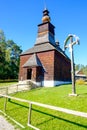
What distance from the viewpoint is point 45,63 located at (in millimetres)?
26359

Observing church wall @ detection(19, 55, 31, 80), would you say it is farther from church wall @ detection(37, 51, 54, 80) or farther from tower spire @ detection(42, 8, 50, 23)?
tower spire @ detection(42, 8, 50, 23)

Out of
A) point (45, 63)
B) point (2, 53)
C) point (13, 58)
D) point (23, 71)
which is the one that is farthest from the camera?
point (13, 58)

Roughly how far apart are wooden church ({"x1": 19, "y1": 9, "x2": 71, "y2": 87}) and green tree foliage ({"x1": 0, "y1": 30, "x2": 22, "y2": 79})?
788 inches

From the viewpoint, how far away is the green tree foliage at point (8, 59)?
160ft

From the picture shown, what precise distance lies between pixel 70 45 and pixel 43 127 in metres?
9.31

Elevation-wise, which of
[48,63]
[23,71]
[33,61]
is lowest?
[23,71]

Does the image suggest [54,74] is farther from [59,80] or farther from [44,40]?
[44,40]

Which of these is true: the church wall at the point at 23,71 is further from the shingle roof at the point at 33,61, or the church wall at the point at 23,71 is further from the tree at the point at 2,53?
the tree at the point at 2,53

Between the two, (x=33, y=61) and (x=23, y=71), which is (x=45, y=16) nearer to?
(x=33, y=61)

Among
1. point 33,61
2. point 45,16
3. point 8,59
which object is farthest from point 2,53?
point 33,61

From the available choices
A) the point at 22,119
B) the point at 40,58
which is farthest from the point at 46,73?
the point at 22,119

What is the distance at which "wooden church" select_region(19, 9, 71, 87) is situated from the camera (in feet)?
83.7

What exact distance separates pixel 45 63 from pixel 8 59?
25102 mm

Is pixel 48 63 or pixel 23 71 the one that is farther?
pixel 23 71
